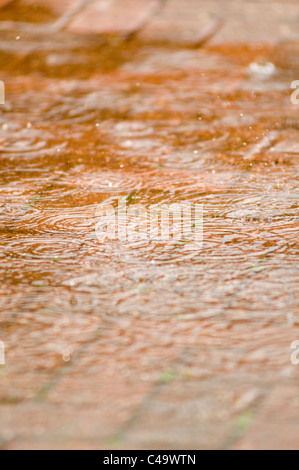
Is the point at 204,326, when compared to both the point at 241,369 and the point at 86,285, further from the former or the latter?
the point at 86,285

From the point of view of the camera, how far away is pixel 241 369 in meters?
1.52

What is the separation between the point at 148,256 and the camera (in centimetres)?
198

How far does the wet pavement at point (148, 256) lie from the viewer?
4.60 feet

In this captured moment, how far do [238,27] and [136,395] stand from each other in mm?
3010

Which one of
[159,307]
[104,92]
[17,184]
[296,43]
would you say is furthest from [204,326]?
[296,43]

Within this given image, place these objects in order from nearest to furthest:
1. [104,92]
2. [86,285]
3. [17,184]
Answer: [86,285] → [17,184] → [104,92]

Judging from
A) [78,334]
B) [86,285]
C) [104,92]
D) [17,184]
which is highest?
[104,92]

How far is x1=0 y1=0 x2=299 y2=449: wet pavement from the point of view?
1.40 metres

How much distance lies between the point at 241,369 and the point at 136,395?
221 millimetres

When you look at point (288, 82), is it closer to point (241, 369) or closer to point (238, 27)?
point (238, 27)

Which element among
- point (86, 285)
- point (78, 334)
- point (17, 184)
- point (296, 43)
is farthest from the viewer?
point (296, 43)

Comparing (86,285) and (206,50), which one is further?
(206,50)

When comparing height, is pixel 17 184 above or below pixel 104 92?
below

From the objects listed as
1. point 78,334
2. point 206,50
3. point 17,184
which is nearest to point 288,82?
point 206,50
